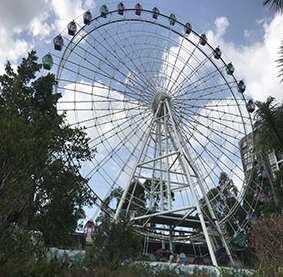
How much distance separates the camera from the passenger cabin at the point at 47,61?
18.9 m

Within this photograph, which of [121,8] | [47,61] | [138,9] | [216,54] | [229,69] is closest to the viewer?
[47,61]

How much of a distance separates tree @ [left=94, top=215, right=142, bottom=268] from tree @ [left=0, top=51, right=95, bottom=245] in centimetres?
288

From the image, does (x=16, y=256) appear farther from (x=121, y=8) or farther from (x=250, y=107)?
(x=250, y=107)

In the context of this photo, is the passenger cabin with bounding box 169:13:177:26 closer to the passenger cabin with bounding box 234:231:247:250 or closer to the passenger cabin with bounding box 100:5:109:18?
the passenger cabin with bounding box 100:5:109:18

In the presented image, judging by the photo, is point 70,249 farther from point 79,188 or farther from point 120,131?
point 120,131

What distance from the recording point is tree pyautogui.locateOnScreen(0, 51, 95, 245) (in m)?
5.82

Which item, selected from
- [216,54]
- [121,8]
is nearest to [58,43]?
[121,8]

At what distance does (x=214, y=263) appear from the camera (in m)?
14.0

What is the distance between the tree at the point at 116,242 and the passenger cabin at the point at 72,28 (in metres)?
13.5

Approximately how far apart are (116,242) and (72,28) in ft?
49.9

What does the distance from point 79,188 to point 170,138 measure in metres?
13.2

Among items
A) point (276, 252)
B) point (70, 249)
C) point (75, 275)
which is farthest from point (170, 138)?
point (75, 275)

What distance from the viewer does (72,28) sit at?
69.2ft

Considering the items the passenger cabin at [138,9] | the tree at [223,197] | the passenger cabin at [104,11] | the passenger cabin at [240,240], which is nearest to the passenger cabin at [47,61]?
the passenger cabin at [104,11]
